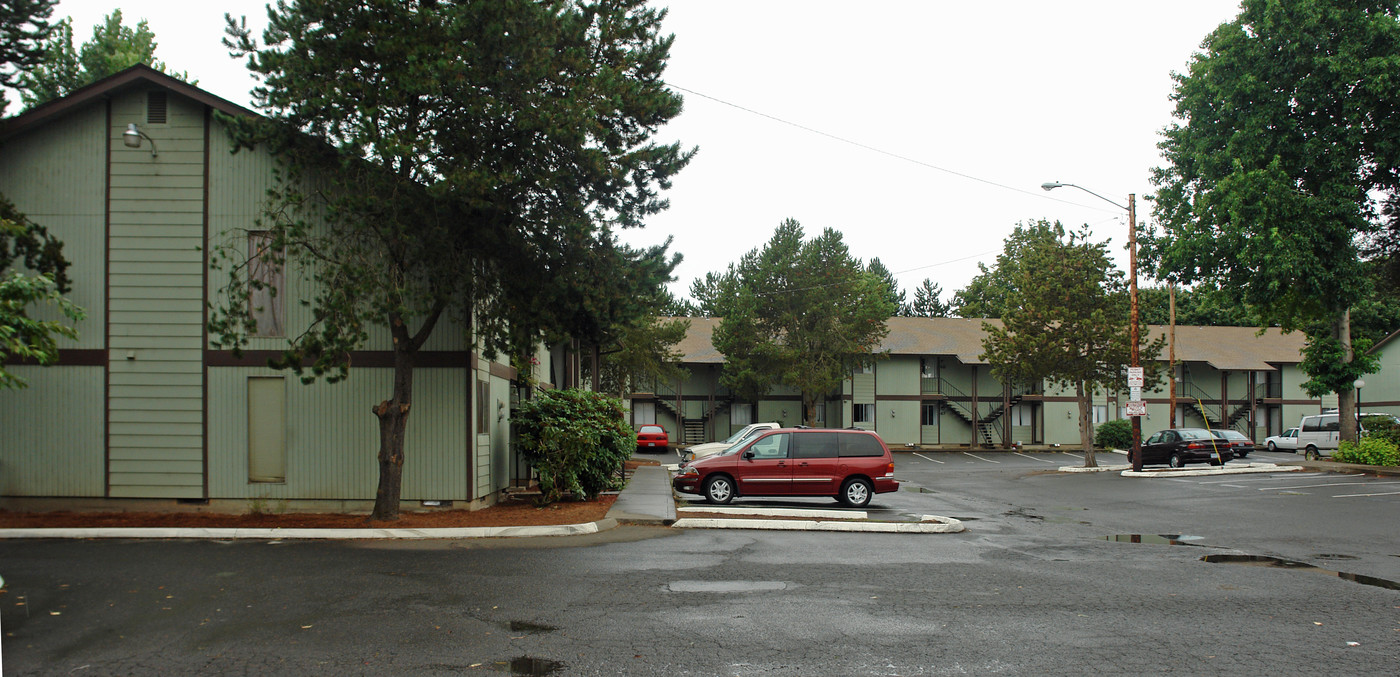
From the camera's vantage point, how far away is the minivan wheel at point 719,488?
19484mm

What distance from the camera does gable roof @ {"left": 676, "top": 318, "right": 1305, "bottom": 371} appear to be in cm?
5150

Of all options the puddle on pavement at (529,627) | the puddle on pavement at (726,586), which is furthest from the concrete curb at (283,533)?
the puddle on pavement at (529,627)

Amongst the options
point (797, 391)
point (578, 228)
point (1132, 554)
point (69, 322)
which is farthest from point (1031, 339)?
point (69, 322)

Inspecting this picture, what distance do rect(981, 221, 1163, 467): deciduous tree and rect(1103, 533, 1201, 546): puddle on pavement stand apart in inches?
828

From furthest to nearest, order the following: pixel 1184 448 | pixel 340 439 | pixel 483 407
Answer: pixel 1184 448 < pixel 483 407 < pixel 340 439

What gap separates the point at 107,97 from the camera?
52.9ft

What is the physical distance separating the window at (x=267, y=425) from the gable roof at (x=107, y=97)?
4723mm

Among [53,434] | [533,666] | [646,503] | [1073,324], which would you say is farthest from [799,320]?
[533,666]

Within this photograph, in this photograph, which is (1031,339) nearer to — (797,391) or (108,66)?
(797,391)

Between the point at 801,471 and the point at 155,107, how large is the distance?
13993mm

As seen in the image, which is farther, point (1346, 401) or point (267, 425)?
point (1346, 401)

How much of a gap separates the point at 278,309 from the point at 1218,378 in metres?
54.6

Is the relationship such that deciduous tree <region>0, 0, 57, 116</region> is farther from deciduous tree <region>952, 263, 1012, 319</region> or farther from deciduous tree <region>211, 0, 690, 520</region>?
deciduous tree <region>952, 263, 1012, 319</region>

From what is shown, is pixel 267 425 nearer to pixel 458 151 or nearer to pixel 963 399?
pixel 458 151
